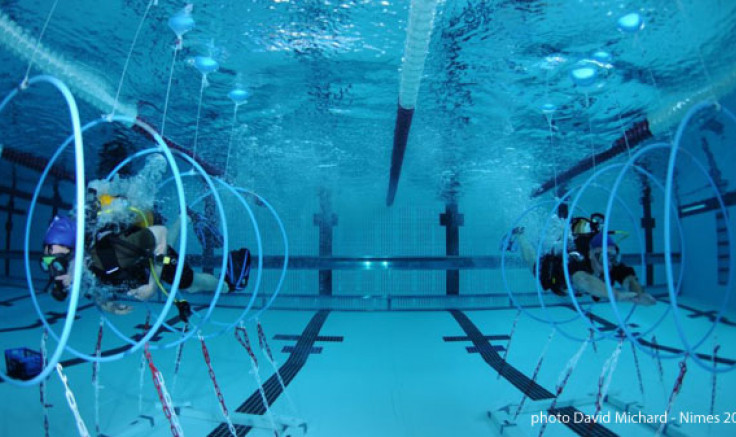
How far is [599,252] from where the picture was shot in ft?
17.7

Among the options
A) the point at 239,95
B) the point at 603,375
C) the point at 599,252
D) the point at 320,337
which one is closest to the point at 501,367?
the point at 603,375

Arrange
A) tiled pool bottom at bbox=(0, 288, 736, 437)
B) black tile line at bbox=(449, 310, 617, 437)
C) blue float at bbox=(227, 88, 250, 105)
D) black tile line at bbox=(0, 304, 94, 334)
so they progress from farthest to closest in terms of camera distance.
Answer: black tile line at bbox=(0, 304, 94, 334), blue float at bbox=(227, 88, 250, 105), tiled pool bottom at bbox=(0, 288, 736, 437), black tile line at bbox=(449, 310, 617, 437)

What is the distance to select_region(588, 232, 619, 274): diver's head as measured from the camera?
5.19 metres

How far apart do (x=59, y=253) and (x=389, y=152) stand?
9218 mm

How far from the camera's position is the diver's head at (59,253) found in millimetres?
3375

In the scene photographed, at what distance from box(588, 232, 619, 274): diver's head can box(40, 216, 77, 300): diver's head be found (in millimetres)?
6715

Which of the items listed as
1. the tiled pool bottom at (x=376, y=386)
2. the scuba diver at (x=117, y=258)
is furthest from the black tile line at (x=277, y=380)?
the scuba diver at (x=117, y=258)

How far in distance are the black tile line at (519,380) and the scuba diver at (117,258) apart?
4965 millimetres

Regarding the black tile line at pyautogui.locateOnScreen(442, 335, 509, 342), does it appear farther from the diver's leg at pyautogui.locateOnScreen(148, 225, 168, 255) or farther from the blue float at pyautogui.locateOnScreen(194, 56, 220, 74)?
the blue float at pyautogui.locateOnScreen(194, 56, 220, 74)

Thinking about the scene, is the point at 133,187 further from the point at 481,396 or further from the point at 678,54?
the point at 678,54

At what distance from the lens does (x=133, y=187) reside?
5.32m

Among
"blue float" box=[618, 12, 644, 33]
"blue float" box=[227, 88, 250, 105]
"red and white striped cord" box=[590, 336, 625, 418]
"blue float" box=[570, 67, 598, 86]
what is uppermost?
"blue float" box=[618, 12, 644, 33]

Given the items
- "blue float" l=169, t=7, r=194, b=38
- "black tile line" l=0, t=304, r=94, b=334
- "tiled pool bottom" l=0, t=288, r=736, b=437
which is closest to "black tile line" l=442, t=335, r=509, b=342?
"tiled pool bottom" l=0, t=288, r=736, b=437

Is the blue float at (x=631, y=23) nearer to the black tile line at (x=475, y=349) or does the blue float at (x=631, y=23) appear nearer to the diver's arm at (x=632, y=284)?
the diver's arm at (x=632, y=284)
